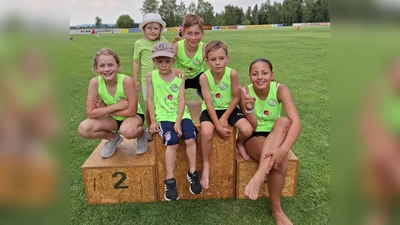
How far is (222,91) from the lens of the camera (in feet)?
10.8

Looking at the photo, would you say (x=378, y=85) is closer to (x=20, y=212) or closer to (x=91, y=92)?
(x=20, y=212)

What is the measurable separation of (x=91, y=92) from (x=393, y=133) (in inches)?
122

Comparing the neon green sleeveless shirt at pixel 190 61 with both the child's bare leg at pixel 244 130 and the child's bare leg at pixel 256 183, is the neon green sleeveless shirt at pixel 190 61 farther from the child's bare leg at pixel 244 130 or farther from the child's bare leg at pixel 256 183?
the child's bare leg at pixel 256 183

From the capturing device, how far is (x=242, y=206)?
3096 mm

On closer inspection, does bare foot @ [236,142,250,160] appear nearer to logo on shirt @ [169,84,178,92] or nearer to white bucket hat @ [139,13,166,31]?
logo on shirt @ [169,84,178,92]

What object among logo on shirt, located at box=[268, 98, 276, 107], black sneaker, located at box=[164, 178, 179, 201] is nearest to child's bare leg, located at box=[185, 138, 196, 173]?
black sneaker, located at box=[164, 178, 179, 201]

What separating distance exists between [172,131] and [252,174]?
98 cm

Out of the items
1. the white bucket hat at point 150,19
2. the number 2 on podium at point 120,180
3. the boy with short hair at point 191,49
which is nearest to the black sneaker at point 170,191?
the number 2 on podium at point 120,180

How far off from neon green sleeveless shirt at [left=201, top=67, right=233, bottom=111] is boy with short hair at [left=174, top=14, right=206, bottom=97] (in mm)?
598

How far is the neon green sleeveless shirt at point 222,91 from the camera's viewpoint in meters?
3.26

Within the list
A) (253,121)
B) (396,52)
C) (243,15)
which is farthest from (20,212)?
(243,15)

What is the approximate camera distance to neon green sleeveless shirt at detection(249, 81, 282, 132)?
3.01m

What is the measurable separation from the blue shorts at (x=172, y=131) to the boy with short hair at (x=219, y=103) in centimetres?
11

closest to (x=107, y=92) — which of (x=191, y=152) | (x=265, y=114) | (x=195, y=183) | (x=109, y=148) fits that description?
(x=109, y=148)
